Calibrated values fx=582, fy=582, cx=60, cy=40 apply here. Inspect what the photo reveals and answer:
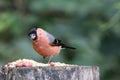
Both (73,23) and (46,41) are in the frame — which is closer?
(46,41)

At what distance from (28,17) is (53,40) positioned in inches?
92.1

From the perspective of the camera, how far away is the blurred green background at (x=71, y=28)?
7668 millimetres

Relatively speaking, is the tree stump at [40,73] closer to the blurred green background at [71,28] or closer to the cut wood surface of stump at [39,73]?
the cut wood surface of stump at [39,73]

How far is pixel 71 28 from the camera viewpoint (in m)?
8.09

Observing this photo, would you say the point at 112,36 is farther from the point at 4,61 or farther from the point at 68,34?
the point at 4,61

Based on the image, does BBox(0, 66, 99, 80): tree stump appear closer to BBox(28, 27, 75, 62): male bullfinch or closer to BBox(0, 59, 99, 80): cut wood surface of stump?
BBox(0, 59, 99, 80): cut wood surface of stump

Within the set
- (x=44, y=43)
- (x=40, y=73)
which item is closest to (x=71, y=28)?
(x=44, y=43)

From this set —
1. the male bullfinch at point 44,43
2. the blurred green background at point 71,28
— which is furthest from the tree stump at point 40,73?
the blurred green background at point 71,28

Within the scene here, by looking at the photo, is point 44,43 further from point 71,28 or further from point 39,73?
point 71,28

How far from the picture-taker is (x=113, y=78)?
816cm

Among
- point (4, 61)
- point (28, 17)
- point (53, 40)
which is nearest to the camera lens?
point (53, 40)

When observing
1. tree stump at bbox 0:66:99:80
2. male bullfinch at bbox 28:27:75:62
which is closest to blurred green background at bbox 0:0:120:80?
male bullfinch at bbox 28:27:75:62

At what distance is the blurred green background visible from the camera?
25.2 feet

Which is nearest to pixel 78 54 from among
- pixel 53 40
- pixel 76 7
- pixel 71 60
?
pixel 71 60
